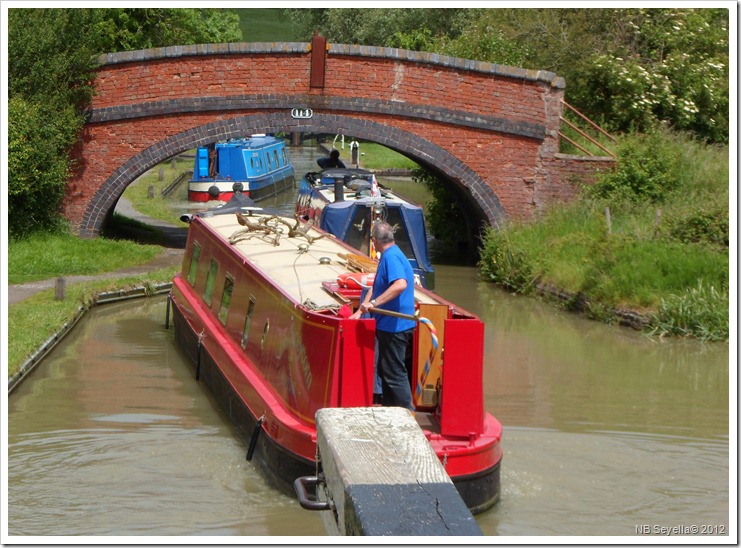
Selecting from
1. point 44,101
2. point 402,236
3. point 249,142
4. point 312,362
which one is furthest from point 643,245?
point 249,142

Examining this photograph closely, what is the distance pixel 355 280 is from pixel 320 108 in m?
10.1

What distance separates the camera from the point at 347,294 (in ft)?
27.0

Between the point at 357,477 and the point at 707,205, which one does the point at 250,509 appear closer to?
the point at 357,477

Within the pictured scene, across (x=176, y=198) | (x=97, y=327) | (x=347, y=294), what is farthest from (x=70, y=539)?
(x=176, y=198)

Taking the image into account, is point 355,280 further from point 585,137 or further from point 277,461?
point 585,137

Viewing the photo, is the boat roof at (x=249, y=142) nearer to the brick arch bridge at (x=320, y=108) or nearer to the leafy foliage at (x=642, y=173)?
the brick arch bridge at (x=320, y=108)

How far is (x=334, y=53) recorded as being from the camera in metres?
17.8

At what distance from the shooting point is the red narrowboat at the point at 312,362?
7.19 metres

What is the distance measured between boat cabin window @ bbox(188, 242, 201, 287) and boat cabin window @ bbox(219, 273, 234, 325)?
6.04 ft

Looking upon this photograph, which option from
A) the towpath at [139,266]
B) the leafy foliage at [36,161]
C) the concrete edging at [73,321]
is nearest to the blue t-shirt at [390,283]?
the concrete edging at [73,321]

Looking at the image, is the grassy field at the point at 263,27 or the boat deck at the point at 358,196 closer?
the boat deck at the point at 358,196

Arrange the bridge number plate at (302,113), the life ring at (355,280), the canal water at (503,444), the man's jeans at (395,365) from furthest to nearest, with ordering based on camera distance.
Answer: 1. the bridge number plate at (302,113)
2. the life ring at (355,280)
3. the canal water at (503,444)
4. the man's jeans at (395,365)

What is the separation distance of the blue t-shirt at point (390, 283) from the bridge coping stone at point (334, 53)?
1096 cm

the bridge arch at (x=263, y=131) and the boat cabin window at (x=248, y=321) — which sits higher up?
the bridge arch at (x=263, y=131)
